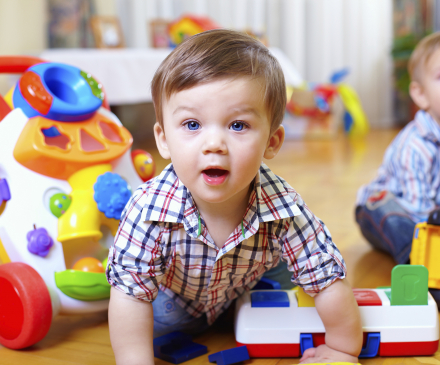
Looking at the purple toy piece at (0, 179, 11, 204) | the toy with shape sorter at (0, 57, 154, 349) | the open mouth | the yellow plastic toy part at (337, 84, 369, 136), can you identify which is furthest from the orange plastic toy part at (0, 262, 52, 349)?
the yellow plastic toy part at (337, 84, 369, 136)

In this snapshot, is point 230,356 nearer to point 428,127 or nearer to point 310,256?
point 310,256

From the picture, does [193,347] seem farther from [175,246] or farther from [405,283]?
[405,283]

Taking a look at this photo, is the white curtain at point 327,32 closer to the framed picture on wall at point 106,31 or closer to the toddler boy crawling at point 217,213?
the framed picture on wall at point 106,31

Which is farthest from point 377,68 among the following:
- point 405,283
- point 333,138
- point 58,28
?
point 405,283

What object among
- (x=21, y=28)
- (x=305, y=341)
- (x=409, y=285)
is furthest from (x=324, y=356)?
(x=21, y=28)

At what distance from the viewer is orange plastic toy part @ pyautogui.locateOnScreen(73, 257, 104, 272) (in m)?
0.80

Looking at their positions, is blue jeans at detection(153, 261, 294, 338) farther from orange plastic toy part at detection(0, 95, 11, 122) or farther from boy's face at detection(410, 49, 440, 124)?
boy's face at detection(410, 49, 440, 124)

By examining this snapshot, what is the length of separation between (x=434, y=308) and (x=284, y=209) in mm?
263

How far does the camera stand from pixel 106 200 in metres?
0.81

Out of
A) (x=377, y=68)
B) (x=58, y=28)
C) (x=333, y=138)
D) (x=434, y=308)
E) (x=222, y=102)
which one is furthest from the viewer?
(x=377, y=68)

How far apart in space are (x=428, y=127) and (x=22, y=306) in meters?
0.86

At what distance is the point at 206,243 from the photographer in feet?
2.20

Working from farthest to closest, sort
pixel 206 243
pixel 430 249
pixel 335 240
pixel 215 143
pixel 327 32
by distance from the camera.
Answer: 1. pixel 327 32
2. pixel 335 240
3. pixel 430 249
4. pixel 206 243
5. pixel 215 143

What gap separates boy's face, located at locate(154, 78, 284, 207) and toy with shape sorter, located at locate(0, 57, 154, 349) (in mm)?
242
